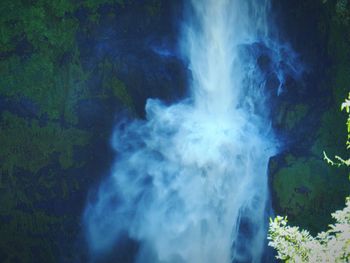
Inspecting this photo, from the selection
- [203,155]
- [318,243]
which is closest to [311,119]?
[203,155]

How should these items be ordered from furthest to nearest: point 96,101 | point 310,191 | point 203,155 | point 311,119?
point 311,119 → point 96,101 → point 310,191 → point 203,155

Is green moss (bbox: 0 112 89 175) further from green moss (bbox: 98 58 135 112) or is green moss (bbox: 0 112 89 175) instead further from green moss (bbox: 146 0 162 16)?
green moss (bbox: 146 0 162 16)

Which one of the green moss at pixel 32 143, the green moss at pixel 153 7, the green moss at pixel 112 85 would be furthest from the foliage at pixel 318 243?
the green moss at pixel 153 7

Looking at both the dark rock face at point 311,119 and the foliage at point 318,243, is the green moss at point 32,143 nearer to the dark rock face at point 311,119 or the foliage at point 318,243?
the dark rock face at point 311,119

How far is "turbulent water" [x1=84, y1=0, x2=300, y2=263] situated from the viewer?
407 inches

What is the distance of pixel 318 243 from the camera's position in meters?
A: 3.76

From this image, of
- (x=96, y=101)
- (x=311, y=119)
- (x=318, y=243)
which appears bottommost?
→ (x=318, y=243)

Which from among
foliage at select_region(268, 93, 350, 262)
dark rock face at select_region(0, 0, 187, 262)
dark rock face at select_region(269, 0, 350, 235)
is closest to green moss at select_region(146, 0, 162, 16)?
dark rock face at select_region(0, 0, 187, 262)

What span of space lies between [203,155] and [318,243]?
6591 millimetres

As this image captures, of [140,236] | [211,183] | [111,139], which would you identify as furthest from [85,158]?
[211,183]

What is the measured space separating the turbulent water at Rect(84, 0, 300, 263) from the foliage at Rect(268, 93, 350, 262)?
626cm

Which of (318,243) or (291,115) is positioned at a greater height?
(291,115)

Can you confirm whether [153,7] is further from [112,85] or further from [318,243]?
[318,243]

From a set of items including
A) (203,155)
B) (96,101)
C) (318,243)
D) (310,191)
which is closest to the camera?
(318,243)
